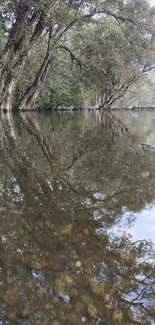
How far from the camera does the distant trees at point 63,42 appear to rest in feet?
46.4

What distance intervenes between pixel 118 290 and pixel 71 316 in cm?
34

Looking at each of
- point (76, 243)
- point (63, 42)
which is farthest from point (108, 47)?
point (76, 243)

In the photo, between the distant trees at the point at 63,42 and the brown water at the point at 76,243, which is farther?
the distant trees at the point at 63,42

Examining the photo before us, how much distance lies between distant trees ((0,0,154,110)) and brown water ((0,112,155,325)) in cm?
915

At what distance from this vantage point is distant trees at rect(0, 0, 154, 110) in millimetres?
14148

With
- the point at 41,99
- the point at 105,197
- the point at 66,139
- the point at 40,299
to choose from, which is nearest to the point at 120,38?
the point at 41,99

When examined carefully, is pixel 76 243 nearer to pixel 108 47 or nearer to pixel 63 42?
pixel 63 42

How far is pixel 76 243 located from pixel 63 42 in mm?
21143

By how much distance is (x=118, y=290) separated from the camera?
1662 millimetres

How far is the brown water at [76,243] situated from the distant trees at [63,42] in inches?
360

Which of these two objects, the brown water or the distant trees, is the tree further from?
the brown water

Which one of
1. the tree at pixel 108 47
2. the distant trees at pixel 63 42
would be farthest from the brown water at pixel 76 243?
the tree at pixel 108 47

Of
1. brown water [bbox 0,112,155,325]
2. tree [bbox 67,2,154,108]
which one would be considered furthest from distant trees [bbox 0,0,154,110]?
brown water [bbox 0,112,155,325]

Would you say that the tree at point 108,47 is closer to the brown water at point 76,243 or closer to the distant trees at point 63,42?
the distant trees at point 63,42
